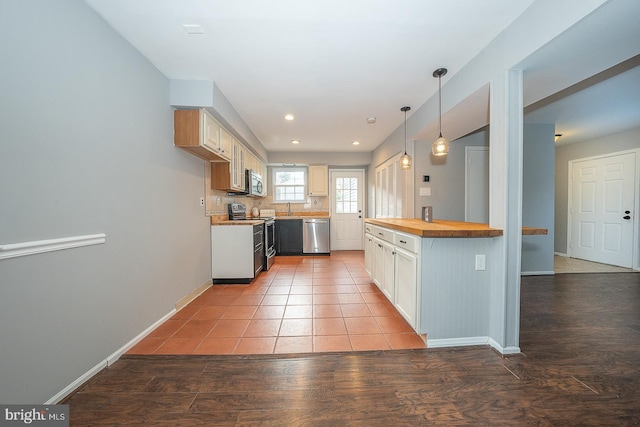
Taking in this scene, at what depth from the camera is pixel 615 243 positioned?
4.39m

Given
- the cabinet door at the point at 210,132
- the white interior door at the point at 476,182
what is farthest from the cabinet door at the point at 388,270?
the cabinet door at the point at 210,132

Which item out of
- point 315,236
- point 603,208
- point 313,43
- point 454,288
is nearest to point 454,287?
point 454,288

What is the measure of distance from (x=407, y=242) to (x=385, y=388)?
110 cm

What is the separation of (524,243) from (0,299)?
17.6 ft

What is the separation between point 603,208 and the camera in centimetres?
457

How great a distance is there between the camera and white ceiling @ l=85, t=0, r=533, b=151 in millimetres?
1638

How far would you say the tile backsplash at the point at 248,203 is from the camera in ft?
11.1

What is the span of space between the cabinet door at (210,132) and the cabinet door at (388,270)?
7.27 feet

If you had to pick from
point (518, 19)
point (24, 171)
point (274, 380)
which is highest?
point (518, 19)

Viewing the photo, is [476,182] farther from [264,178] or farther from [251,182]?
[264,178]

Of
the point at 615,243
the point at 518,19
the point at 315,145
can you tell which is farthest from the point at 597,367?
the point at 315,145

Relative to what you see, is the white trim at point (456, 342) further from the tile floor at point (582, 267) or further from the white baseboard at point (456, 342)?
the tile floor at point (582, 267)

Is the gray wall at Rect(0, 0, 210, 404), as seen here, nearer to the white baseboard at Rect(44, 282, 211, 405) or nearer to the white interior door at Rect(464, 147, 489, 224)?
the white baseboard at Rect(44, 282, 211, 405)

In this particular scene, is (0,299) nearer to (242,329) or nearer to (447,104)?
(242,329)
